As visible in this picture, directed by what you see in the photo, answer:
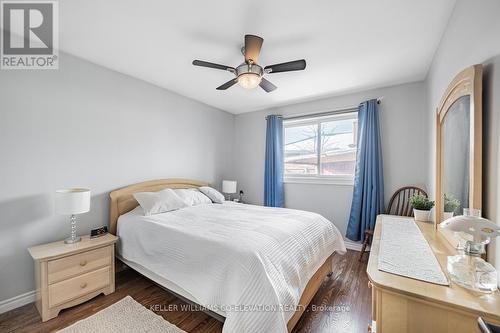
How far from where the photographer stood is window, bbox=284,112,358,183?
3.45 meters

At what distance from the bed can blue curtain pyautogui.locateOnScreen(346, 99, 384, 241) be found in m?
0.94

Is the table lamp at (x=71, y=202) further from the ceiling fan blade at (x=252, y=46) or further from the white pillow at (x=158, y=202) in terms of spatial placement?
the ceiling fan blade at (x=252, y=46)

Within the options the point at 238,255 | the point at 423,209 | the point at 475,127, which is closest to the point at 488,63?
the point at 475,127

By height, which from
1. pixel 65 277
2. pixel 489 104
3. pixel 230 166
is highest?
pixel 489 104

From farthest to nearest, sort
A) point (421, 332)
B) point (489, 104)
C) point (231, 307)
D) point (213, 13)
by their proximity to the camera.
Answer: point (213, 13)
point (231, 307)
point (489, 104)
point (421, 332)

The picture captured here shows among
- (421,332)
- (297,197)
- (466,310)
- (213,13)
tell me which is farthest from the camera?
(297,197)

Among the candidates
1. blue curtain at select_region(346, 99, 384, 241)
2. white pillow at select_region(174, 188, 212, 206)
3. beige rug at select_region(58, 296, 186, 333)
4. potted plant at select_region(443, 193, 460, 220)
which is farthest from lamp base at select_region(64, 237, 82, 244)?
blue curtain at select_region(346, 99, 384, 241)

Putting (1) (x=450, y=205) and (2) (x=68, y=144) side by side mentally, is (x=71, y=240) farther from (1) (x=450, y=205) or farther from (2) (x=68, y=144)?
(1) (x=450, y=205)

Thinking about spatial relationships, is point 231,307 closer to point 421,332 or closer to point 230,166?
point 421,332

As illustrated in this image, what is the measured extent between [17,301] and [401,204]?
14.9 feet

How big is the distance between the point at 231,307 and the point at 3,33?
124 inches

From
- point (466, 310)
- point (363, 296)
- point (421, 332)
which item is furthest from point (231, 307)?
point (363, 296)

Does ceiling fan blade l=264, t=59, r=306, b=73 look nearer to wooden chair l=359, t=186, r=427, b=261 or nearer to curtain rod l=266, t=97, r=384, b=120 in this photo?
curtain rod l=266, t=97, r=384, b=120

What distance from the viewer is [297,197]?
3.87 meters
